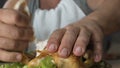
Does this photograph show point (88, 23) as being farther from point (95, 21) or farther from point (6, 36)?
point (6, 36)

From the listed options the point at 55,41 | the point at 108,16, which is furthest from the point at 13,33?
the point at 108,16

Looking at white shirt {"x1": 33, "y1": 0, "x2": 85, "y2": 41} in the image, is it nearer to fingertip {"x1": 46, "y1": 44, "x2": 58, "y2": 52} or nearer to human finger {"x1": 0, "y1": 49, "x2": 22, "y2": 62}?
human finger {"x1": 0, "y1": 49, "x2": 22, "y2": 62}

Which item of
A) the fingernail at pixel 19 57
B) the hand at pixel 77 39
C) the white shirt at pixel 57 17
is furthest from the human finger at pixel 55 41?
the white shirt at pixel 57 17

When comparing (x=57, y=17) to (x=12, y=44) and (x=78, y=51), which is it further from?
(x=78, y=51)

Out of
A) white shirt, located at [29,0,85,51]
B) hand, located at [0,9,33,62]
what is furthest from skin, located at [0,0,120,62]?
white shirt, located at [29,0,85,51]

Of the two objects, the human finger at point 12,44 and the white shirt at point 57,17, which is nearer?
the human finger at point 12,44

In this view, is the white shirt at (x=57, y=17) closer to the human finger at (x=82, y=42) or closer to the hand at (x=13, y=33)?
the hand at (x=13, y=33)
